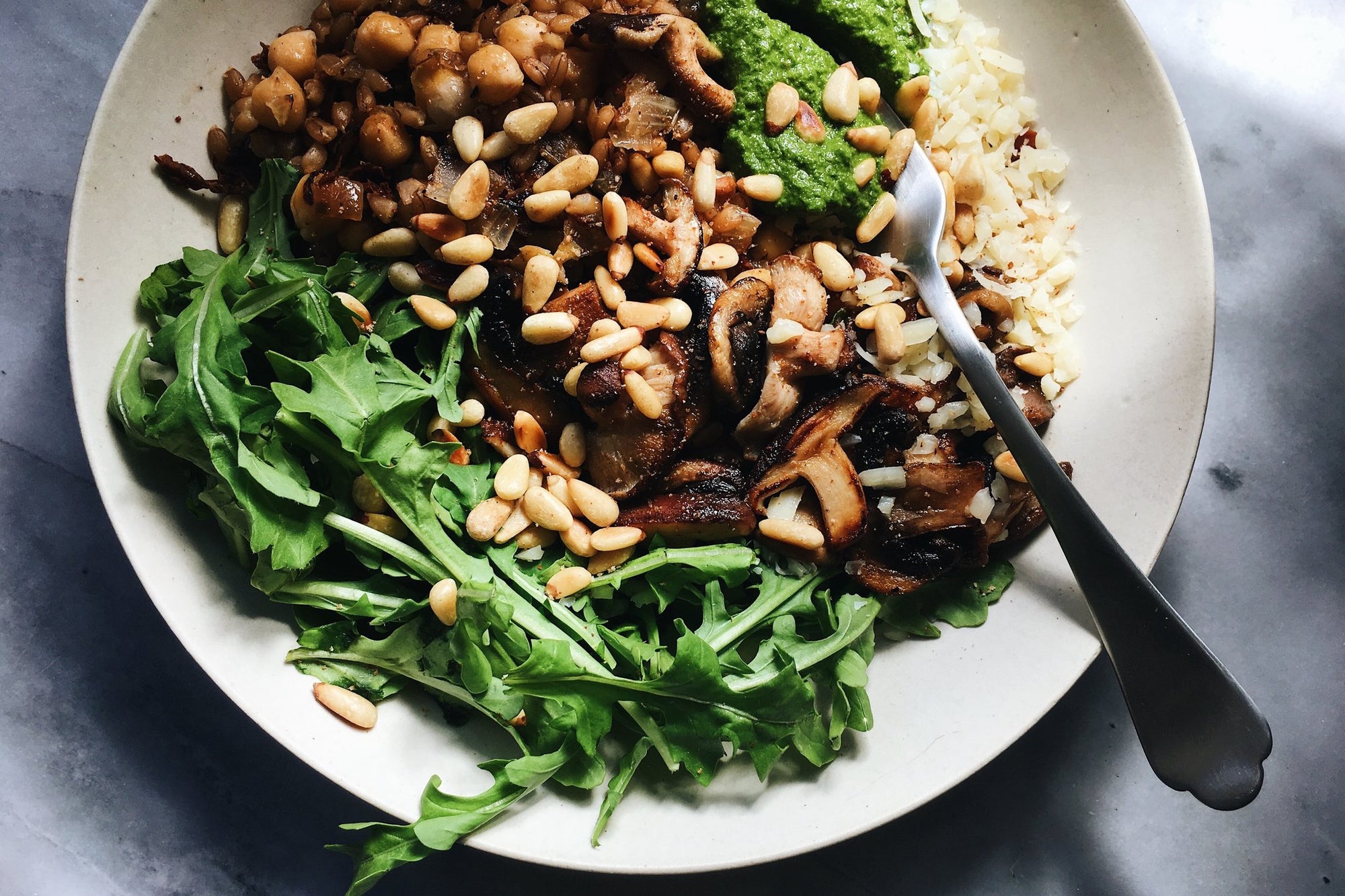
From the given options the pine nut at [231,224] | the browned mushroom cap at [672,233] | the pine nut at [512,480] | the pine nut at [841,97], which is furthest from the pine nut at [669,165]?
the pine nut at [231,224]

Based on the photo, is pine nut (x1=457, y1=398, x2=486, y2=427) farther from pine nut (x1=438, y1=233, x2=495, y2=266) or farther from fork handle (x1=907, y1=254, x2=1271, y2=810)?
fork handle (x1=907, y1=254, x2=1271, y2=810)

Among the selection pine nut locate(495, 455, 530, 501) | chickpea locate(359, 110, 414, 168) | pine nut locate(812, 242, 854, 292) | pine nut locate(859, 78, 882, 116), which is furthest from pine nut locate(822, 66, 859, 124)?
pine nut locate(495, 455, 530, 501)

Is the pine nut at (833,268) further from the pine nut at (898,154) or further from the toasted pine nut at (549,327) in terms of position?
the toasted pine nut at (549,327)

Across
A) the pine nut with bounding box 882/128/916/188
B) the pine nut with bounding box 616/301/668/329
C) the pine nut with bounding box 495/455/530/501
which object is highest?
the pine nut with bounding box 882/128/916/188

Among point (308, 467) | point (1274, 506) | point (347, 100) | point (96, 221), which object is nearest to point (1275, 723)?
point (1274, 506)

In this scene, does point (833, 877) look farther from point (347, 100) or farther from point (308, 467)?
point (347, 100)
